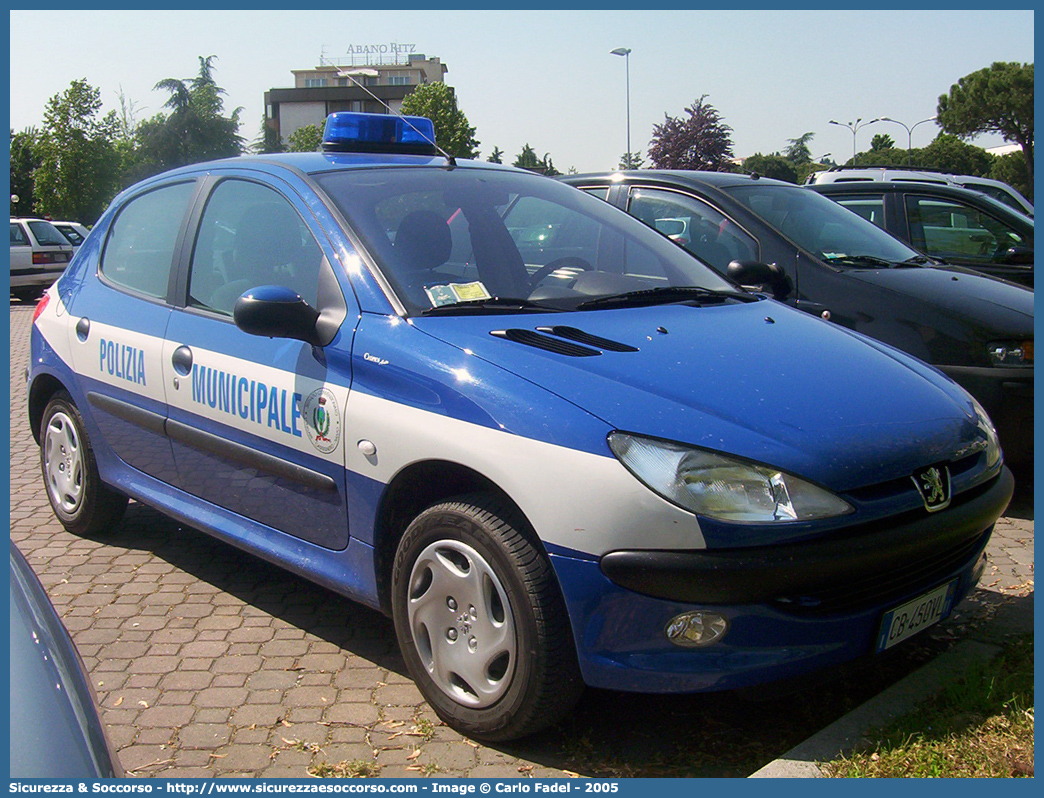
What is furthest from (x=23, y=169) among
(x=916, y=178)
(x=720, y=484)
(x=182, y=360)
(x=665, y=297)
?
(x=720, y=484)

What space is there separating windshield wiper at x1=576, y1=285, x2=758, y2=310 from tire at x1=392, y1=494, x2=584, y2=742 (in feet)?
3.37

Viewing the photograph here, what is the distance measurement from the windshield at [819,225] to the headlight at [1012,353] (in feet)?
3.52

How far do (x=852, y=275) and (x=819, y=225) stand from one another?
709 millimetres

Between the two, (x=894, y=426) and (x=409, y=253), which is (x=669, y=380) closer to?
(x=894, y=426)

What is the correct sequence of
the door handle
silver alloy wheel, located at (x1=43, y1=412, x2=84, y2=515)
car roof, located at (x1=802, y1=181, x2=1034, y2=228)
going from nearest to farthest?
the door handle → silver alloy wheel, located at (x1=43, y1=412, x2=84, y2=515) → car roof, located at (x1=802, y1=181, x2=1034, y2=228)

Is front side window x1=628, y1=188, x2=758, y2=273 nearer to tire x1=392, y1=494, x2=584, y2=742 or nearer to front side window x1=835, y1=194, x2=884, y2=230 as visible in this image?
front side window x1=835, y1=194, x2=884, y2=230

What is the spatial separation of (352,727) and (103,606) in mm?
1565

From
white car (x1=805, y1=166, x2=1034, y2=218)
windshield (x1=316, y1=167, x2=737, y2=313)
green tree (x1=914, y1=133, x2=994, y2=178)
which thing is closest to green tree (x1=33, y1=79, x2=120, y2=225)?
white car (x1=805, y1=166, x2=1034, y2=218)

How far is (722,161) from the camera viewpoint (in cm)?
4256

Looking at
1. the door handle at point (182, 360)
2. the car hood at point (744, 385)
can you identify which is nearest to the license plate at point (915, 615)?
the car hood at point (744, 385)

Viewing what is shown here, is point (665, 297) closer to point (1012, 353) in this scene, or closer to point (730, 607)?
point (730, 607)

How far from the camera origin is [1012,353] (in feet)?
16.5

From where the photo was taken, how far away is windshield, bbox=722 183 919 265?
19.5 ft
